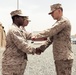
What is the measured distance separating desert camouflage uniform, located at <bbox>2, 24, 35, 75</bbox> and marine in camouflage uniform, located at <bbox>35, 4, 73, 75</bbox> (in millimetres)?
483

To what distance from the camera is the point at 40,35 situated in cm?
698

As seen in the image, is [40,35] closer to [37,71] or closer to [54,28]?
[54,28]

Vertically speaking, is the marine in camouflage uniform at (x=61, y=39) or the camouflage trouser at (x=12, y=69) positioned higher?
the marine in camouflage uniform at (x=61, y=39)

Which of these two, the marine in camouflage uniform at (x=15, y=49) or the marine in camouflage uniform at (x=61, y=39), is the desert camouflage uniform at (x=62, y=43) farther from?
the marine in camouflage uniform at (x=15, y=49)

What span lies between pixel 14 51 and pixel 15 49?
0.05 m

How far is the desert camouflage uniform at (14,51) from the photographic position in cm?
666

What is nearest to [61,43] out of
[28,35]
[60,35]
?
[60,35]

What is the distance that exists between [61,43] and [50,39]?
0.39m

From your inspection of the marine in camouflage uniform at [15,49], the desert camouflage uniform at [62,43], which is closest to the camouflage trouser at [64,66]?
the desert camouflage uniform at [62,43]

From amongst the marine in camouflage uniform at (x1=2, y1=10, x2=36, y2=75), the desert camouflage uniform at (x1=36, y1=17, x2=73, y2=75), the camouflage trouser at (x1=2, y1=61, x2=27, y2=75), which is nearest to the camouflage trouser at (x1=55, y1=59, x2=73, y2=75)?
the desert camouflage uniform at (x1=36, y1=17, x2=73, y2=75)

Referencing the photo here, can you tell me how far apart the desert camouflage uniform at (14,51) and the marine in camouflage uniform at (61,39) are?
0.48 metres

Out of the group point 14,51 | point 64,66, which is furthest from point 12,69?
point 64,66

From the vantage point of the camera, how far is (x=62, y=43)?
6930mm

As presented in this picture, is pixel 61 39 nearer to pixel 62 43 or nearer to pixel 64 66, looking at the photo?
pixel 62 43
